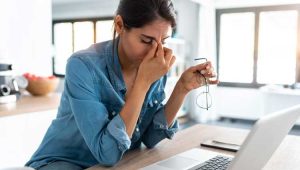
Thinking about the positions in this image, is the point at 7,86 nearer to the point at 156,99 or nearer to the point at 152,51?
the point at 156,99

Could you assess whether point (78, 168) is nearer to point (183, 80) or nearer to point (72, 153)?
point (72, 153)

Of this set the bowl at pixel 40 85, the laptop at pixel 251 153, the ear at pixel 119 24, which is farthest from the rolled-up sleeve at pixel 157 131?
the bowl at pixel 40 85

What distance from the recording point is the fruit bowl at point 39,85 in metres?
2.51

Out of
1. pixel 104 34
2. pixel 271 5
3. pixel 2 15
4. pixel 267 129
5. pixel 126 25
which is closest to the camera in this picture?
pixel 267 129

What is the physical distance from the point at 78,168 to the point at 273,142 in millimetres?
601

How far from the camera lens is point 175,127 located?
4.09 ft

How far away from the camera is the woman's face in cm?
99

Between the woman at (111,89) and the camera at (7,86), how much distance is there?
1243 mm

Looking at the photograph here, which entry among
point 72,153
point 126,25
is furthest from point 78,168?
point 126,25

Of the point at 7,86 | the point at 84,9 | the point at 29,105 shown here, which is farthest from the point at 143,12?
the point at 84,9

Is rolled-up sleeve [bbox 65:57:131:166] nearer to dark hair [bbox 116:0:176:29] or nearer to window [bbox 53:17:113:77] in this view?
dark hair [bbox 116:0:176:29]

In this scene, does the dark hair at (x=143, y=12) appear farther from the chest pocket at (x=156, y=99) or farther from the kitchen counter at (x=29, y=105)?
the kitchen counter at (x=29, y=105)

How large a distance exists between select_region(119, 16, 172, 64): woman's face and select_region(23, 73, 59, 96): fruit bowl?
1.65 m

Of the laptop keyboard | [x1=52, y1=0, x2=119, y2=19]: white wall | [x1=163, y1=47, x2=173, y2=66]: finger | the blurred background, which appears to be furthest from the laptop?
[x1=52, y1=0, x2=119, y2=19]: white wall
